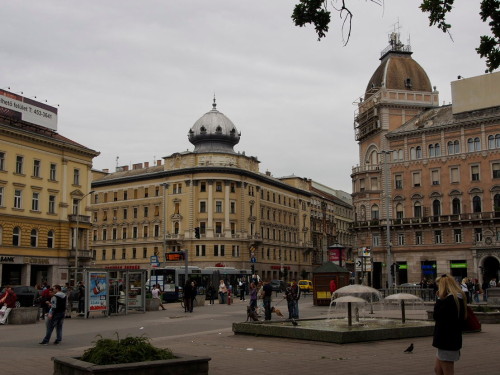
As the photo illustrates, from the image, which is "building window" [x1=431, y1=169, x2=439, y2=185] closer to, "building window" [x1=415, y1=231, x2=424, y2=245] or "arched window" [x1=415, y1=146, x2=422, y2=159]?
"arched window" [x1=415, y1=146, x2=422, y2=159]

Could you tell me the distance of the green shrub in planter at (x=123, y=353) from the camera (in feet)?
30.5

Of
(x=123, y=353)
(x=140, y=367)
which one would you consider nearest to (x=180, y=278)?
(x=123, y=353)

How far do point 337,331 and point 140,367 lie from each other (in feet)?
25.7

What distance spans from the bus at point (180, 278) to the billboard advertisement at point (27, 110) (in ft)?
66.7

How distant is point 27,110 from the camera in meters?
57.4

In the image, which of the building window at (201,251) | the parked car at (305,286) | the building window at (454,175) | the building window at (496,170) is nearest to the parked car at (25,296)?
the parked car at (305,286)

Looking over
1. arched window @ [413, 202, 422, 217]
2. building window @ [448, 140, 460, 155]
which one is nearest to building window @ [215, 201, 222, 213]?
arched window @ [413, 202, 422, 217]

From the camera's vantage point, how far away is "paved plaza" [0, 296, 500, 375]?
1165 cm

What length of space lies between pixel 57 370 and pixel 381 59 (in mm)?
79329

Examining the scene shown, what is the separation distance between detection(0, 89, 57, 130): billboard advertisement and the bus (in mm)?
20331

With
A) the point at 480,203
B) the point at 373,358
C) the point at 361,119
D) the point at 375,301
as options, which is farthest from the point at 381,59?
the point at 373,358

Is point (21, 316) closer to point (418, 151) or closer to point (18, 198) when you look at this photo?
point (18, 198)

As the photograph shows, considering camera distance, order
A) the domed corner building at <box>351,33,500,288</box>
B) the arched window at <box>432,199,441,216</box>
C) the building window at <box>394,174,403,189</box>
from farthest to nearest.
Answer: the building window at <box>394,174,403,189</box> → the arched window at <box>432,199,441,216</box> → the domed corner building at <box>351,33,500,288</box>

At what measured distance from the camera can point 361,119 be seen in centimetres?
8012
